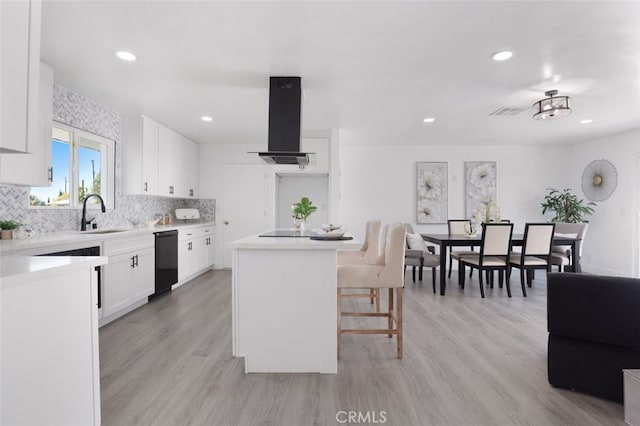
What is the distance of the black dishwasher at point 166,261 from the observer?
4105 mm

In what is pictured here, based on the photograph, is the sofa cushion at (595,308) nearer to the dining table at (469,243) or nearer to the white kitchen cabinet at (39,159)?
the dining table at (469,243)

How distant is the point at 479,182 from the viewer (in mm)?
→ 6379

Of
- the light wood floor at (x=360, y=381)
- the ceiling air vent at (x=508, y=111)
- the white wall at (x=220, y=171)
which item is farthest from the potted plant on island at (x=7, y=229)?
the ceiling air vent at (x=508, y=111)

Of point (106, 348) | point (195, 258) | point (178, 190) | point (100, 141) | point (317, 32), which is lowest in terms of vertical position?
point (106, 348)

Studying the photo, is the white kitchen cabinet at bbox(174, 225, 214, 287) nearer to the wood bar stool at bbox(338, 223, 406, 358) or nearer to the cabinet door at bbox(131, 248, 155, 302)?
the cabinet door at bbox(131, 248, 155, 302)

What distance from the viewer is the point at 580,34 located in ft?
7.71

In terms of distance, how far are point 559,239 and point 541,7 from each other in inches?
139

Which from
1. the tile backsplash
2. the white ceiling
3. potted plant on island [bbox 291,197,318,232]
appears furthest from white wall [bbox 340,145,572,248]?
the tile backsplash

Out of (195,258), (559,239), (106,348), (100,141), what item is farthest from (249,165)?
(559,239)

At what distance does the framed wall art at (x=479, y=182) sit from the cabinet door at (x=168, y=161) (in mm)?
5177

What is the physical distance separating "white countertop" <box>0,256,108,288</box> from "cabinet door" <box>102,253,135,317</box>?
1949 millimetres

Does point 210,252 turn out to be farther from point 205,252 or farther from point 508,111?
point 508,111

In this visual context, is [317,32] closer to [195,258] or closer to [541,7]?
[541,7]

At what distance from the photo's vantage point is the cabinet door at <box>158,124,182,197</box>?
15.6 feet
